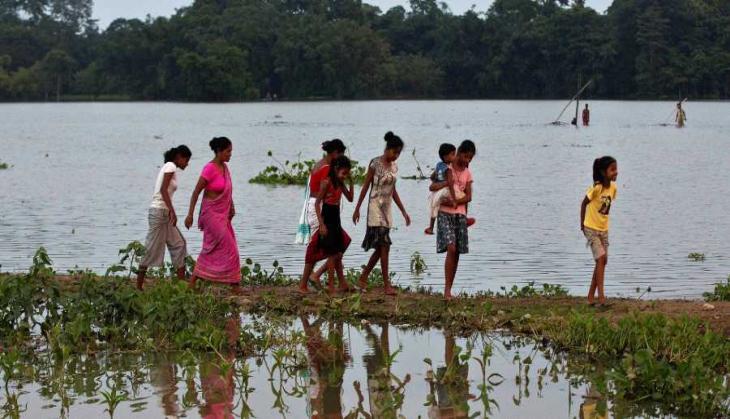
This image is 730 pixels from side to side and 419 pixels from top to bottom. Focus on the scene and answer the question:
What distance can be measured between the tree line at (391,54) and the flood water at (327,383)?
98.6m

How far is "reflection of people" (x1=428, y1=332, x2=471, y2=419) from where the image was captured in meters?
7.04

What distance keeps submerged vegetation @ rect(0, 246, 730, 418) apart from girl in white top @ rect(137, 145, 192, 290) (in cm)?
30

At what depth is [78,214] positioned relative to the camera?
21266 mm

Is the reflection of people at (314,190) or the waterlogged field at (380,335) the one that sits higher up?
the reflection of people at (314,190)

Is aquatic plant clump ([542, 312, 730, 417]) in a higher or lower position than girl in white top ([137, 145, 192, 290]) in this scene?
lower

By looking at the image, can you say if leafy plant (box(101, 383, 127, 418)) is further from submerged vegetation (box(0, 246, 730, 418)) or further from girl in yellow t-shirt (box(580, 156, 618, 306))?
girl in yellow t-shirt (box(580, 156, 618, 306))

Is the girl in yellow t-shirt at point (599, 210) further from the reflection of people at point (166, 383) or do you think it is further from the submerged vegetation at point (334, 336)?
the reflection of people at point (166, 383)

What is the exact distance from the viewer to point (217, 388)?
7.55m

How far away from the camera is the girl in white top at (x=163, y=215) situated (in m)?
10.1

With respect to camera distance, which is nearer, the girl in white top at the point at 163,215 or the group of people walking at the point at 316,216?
the group of people walking at the point at 316,216

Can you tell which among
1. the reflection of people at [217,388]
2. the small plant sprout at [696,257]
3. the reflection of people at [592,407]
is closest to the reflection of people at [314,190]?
the reflection of people at [217,388]

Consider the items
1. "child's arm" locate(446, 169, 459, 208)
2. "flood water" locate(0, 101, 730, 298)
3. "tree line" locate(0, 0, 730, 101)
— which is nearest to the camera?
"child's arm" locate(446, 169, 459, 208)

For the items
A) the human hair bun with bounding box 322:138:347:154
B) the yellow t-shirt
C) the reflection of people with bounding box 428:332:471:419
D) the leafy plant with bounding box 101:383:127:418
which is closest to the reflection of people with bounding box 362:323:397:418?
the reflection of people with bounding box 428:332:471:419

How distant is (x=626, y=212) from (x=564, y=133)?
115 feet
